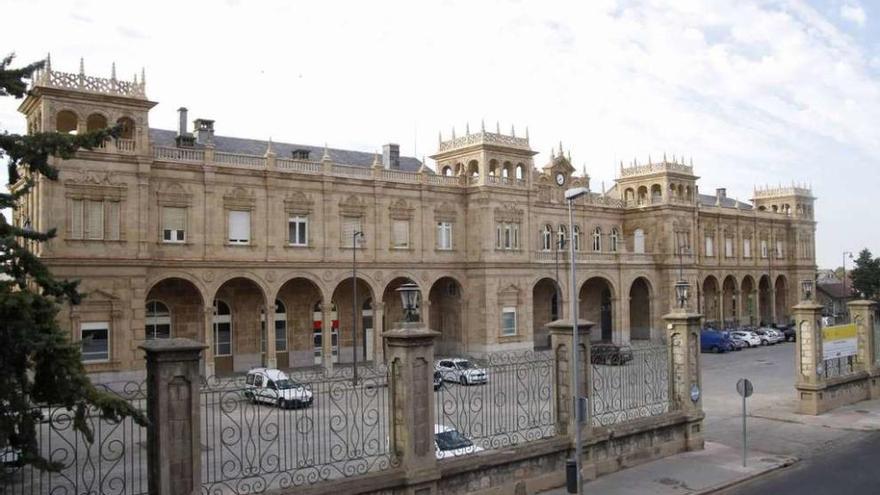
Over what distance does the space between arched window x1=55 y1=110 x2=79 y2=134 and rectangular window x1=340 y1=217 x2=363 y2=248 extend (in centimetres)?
1356

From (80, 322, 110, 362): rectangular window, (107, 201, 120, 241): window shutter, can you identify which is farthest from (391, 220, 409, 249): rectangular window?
(80, 322, 110, 362): rectangular window

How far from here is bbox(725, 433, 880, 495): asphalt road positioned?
16.1 metres

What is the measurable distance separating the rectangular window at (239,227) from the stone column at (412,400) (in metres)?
24.1

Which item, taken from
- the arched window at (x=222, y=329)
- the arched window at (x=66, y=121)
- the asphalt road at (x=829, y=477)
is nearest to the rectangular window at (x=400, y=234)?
the arched window at (x=222, y=329)

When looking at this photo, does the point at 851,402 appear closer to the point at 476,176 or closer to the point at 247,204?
the point at 476,176

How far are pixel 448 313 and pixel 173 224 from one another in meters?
17.8

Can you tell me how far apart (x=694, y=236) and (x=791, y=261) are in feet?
67.1

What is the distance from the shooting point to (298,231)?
123 ft

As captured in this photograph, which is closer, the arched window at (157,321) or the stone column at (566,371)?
the stone column at (566,371)

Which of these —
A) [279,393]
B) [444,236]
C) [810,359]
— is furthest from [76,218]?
[810,359]

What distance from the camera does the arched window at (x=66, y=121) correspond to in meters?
30.0

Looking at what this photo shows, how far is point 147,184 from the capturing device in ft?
104

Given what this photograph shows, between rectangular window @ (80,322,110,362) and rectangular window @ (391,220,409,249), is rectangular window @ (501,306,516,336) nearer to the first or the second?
rectangular window @ (391,220,409,249)

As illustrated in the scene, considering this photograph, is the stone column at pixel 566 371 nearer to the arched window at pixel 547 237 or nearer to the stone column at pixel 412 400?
the stone column at pixel 412 400
